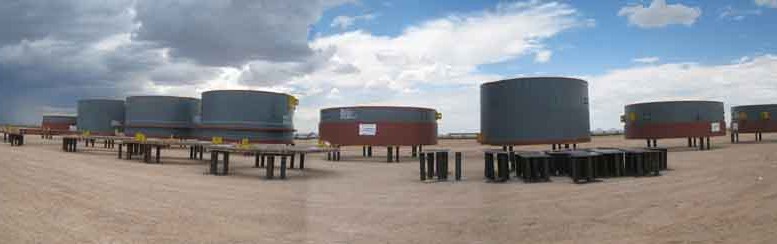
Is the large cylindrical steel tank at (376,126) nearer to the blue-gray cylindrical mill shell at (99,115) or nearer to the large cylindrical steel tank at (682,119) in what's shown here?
the large cylindrical steel tank at (682,119)

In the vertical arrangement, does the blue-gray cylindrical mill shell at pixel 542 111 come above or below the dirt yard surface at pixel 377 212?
above

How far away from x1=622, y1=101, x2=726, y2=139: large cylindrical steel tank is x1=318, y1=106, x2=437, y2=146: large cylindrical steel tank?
1312 cm

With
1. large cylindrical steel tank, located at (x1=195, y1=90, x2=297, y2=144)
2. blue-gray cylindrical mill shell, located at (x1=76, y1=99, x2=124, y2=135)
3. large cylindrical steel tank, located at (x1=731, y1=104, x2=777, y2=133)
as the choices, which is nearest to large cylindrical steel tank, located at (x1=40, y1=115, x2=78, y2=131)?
blue-gray cylindrical mill shell, located at (x1=76, y1=99, x2=124, y2=135)

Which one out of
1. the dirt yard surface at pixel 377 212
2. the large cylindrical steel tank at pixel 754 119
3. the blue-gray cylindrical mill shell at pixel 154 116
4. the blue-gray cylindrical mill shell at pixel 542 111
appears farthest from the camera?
the large cylindrical steel tank at pixel 754 119

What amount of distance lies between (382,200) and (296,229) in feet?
11.1

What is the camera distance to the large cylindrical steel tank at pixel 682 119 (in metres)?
24.4

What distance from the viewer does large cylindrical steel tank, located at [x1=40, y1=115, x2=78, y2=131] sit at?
4053 centimetres

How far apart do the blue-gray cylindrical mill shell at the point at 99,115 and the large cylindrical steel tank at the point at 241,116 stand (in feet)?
42.1

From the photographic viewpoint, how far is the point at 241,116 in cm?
2403

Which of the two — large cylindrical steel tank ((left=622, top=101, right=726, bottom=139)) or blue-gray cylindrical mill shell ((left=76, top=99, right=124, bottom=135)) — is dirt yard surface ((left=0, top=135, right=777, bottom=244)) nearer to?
large cylindrical steel tank ((left=622, top=101, right=726, bottom=139))

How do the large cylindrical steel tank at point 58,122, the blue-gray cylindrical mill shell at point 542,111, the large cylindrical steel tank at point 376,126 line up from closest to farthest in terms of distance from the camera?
1. the blue-gray cylindrical mill shell at point 542,111
2. the large cylindrical steel tank at point 376,126
3. the large cylindrical steel tank at point 58,122

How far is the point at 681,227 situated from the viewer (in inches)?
254

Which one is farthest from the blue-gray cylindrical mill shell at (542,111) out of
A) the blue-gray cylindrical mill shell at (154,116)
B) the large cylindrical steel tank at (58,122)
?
the large cylindrical steel tank at (58,122)

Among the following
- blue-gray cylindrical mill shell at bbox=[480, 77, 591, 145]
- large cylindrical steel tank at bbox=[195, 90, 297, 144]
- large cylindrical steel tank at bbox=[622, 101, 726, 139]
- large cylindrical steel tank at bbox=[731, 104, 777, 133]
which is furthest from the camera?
large cylindrical steel tank at bbox=[731, 104, 777, 133]
